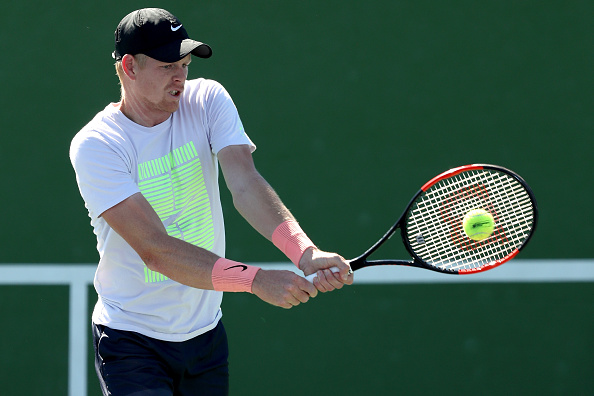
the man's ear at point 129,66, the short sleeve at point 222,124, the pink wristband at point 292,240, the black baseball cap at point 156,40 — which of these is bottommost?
the pink wristband at point 292,240

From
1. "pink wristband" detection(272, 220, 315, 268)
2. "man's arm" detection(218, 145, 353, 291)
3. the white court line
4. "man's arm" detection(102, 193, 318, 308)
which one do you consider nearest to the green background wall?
the white court line

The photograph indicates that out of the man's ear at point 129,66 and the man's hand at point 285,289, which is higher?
the man's ear at point 129,66

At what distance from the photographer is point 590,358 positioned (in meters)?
3.94

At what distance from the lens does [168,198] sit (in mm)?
2559

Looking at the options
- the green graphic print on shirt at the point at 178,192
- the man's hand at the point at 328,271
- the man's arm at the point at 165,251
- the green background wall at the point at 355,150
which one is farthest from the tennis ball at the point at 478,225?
the green background wall at the point at 355,150

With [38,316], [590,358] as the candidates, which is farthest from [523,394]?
[38,316]

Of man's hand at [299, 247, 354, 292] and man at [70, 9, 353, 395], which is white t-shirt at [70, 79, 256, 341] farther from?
man's hand at [299, 247, 354, 292]

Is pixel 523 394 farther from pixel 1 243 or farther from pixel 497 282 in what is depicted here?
pixel 1 243

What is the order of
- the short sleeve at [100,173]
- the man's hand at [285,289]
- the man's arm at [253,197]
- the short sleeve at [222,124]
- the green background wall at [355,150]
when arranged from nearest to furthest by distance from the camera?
the man's hand at [285,289] < the short sleeve at [100,173] < the man's arm at [253,197] < the short sleeve at [222,124] < the green background wall at [355,150]

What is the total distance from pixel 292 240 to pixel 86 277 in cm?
172

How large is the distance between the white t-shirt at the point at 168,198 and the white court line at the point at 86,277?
1200mm

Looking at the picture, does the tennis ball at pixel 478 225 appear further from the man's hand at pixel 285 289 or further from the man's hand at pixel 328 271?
the man's hand at pixel 285 289

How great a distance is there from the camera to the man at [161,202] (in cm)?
239

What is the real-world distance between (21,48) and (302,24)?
1267mm
